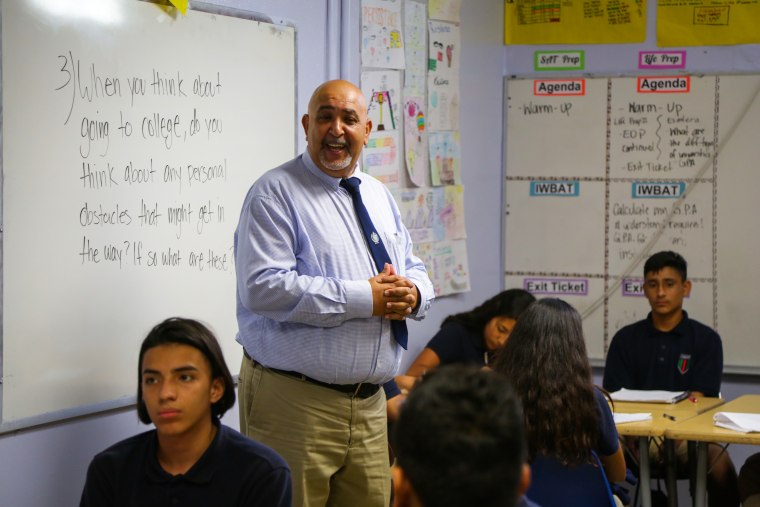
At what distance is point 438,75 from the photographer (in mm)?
4715

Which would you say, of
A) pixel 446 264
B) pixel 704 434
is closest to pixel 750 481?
pixel 704 434

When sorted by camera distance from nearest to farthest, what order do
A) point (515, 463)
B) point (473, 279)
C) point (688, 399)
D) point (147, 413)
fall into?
point (515, 463) < point (147, 413) < point (688, 399) < point (473, 279)

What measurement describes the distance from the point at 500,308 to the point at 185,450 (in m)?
2.14

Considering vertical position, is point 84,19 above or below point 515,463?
above

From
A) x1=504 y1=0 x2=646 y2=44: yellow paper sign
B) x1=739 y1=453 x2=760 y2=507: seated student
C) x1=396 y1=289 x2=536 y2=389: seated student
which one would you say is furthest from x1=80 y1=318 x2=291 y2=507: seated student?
x1=504 y1=0 x2=646 y2=44: yellow paper sign

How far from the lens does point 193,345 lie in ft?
7.26

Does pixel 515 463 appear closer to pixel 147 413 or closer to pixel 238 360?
pixel 147 413

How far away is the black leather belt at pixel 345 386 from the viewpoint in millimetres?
2592

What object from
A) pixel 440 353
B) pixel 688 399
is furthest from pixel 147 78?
pixel 688 399

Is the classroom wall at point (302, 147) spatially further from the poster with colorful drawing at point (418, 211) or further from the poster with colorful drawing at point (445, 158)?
the poster with colorful drawing at point (418, 211)

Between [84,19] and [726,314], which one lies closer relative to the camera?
[84,19]

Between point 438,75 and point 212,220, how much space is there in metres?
1.95

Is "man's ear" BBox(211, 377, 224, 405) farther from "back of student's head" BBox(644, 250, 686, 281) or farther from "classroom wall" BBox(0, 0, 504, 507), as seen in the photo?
"back of student's head" BBox(644, 250, 686, 281)

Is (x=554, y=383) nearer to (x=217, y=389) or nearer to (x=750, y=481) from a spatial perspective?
(x=217, y=389)
